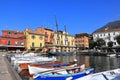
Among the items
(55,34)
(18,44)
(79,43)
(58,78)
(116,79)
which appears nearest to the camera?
(116,79)

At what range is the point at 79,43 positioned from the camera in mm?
113000

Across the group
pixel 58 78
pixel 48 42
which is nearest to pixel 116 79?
pixel 58 78

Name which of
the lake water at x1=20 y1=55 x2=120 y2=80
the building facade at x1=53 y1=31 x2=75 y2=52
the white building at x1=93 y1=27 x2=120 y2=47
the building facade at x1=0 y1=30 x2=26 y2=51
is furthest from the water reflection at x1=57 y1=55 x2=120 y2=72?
the white building at x1=93 y1=27 x2=120 y2=47

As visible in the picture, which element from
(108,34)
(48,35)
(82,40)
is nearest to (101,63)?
(48,35)

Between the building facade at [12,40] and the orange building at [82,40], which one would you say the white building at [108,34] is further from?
the building facade at [12,40]

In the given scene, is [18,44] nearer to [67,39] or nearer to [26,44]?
[26,44]

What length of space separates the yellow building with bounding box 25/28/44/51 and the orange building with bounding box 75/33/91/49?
33.7m

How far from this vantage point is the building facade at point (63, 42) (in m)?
90.3

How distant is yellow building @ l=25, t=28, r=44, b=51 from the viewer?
7725 centimetres

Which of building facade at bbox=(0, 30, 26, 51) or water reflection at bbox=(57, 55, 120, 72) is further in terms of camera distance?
building facade at bbox=(0, 30, 26, 51)

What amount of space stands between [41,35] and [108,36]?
35967 millimetres

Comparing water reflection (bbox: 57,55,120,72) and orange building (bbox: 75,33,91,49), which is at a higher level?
orange building (bbox: 75,33,91,49)

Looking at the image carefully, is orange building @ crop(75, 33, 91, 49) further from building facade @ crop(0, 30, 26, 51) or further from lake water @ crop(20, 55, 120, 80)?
lake water @ crop(20, 55, 120, 80)

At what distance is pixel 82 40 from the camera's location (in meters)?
112
